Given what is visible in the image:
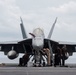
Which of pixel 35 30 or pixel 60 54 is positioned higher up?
pixel 35 30

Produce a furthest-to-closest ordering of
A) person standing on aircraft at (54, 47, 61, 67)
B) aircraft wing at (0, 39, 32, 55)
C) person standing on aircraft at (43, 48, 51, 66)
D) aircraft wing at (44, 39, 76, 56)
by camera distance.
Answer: aircraft wing at (44, 39, 76, 56), aircraft wing at (0, 39, 32, 55), person standing on aircraft at (43, 48, 51, 66), person standing on aircraft at (54, 47, 61, 67)

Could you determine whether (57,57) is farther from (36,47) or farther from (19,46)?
(19,46)

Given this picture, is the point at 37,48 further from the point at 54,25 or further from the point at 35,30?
the point at 54,25

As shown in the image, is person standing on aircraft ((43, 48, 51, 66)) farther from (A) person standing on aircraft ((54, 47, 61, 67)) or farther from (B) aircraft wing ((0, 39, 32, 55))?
(B) aircraft wing ((0, 39, 32, 55))

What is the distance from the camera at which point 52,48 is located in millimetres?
29828

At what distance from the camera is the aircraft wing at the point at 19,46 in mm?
28320

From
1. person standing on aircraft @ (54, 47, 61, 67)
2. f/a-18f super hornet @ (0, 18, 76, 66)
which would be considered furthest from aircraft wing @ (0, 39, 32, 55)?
person standing on aircraft @ (54, 47, 61, 67)

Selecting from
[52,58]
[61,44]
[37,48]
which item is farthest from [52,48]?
[37,48]

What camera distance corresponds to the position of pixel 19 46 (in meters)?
31.4

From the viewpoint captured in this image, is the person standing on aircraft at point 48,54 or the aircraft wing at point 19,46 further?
the aircraft wing at point 19,46

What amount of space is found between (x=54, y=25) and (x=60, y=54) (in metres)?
9.74

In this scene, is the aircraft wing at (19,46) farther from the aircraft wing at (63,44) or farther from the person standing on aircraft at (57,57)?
the person standing on aircraft at (57,57)

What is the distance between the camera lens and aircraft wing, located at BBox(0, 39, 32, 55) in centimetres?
2832

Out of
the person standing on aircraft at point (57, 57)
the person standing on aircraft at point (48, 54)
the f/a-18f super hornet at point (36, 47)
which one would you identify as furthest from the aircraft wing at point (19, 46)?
the person standing on aircraft at point (57, 57)
